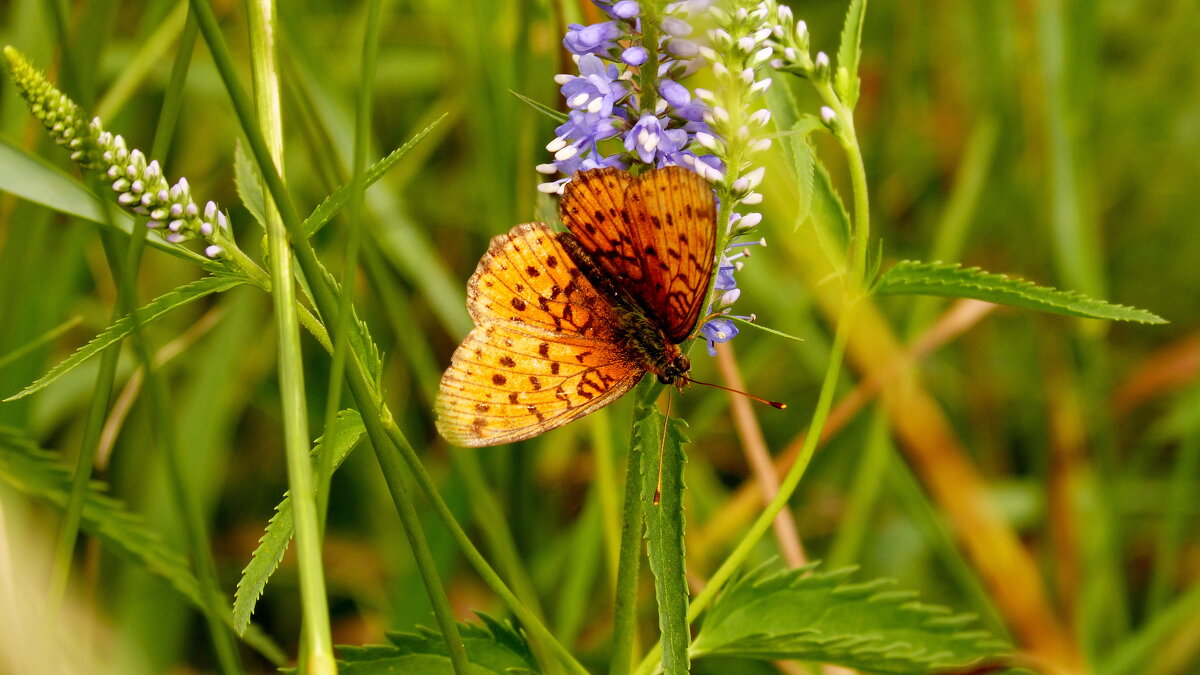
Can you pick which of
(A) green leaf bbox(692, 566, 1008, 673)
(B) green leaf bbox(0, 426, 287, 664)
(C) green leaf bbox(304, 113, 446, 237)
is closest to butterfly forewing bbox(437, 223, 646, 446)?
(C) green leaf bbox(304, 113, 446, 237)

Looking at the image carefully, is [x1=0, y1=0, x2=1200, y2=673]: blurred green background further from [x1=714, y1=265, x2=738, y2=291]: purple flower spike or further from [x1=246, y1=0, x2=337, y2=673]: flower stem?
[x1=714, y1=265, x2=738, y2=291]: purple flower spike

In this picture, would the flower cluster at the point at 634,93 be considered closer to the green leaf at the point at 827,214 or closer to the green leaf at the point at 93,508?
the green leaf at the point at 827,214

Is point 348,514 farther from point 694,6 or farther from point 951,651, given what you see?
point 694,6

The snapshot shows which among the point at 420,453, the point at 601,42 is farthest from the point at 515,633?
the point at 420,453

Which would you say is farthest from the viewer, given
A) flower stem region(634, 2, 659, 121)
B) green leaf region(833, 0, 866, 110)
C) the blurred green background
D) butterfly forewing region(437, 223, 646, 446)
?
the blurred green background

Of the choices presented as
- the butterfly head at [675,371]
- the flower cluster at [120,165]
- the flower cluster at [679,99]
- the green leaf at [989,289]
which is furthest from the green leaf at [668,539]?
the flower cluster at [120,165]

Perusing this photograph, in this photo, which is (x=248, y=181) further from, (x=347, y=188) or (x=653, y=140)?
(x=653, y=140)

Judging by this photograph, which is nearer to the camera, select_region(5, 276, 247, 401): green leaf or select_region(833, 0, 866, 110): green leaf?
select_region(5, 276, 247, 401): green leaf
